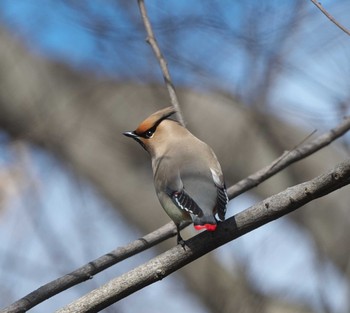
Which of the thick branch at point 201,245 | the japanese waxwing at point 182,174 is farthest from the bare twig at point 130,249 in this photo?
the thick branch at point 201,245

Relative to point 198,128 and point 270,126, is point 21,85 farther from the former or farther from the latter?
point 270,126

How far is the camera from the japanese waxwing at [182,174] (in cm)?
286

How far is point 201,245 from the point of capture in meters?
2.71

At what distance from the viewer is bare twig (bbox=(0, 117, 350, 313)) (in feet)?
9.13

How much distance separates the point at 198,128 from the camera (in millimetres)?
6270

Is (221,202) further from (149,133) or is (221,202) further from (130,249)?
(149,133)

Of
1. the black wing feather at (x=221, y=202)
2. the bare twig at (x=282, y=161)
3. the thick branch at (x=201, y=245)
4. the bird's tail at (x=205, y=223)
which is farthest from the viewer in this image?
the bare twig at (x=282, y=161)

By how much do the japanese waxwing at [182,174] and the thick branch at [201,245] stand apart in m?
0.05

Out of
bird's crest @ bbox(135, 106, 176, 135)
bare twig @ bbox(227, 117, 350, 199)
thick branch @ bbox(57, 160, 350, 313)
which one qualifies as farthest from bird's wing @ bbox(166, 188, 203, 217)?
bird's crest @ bbox(135, 106, 176, 135)

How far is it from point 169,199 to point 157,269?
1.41ft

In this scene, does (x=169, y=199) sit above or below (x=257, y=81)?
below

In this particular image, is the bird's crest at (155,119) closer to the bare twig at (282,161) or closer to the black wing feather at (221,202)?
the bare twig at (282,161)

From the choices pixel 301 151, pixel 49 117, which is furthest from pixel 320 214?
pixel 301 151

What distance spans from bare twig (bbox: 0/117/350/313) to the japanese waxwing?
126 millimetres
